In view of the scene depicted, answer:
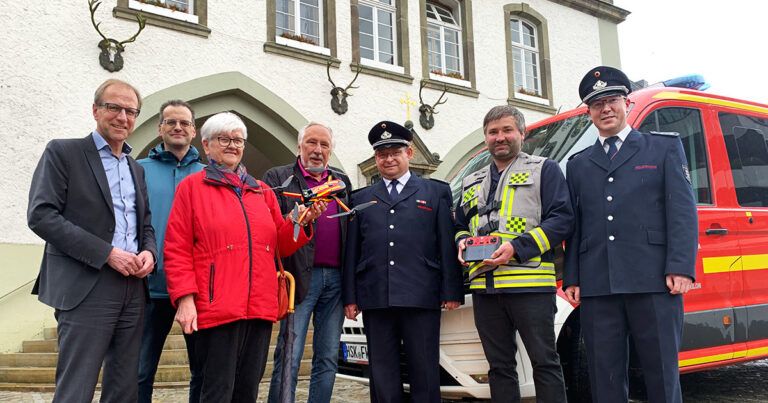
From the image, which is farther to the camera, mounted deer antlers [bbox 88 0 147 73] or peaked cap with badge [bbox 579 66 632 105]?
mounted deer antlers [bbox 88 0 147 73]

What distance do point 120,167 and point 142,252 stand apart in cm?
44

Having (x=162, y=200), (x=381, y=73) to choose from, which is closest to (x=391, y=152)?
(x=162, y=200)

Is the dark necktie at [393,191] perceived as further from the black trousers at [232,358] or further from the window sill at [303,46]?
the window sill at [303,46]

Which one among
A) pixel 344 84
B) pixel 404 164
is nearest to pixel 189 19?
pixel 344 84

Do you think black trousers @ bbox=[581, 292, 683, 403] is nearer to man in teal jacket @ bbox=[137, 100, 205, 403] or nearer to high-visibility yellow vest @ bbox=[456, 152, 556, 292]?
high-visibility yellow vest @ bbox=[456, 152, 556, 292]

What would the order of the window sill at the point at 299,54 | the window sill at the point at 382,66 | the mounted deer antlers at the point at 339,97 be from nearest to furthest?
the window sill at the point at 299,54
the mounted deer antlers at the point at 339,97
the window sill at the point at 382,66

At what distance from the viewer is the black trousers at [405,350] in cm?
349

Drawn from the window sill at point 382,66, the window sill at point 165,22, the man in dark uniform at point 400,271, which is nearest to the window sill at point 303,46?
the window sill at point 382,66

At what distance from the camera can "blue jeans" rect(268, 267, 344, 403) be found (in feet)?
11.9

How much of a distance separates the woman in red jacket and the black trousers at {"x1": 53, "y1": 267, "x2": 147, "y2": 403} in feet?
0.73

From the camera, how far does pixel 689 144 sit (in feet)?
14.4

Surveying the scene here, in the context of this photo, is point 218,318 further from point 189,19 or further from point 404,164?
point 189,19

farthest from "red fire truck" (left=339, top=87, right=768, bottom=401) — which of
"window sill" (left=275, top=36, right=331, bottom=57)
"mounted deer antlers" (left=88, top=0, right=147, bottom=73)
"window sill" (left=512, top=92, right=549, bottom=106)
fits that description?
"window sill" (left=512, top=92, right=549, bottom=106)

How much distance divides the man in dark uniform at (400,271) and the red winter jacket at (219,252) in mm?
683
